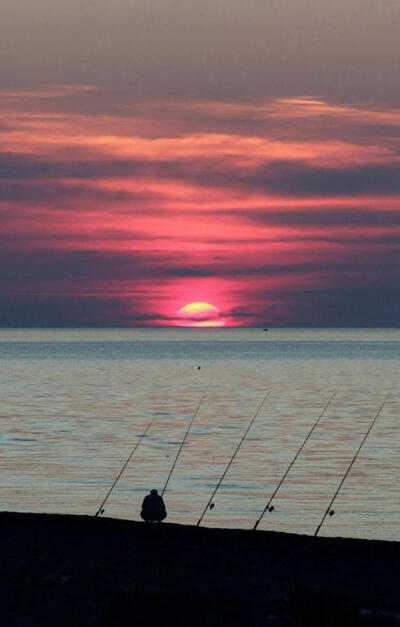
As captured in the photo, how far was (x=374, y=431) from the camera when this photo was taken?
44469 millimetres

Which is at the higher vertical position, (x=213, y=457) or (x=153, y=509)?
(x=213, y=457)

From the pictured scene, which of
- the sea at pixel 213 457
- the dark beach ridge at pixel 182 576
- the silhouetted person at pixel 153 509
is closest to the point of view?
the dark beach ridge at pixel 182 576

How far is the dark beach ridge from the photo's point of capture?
10.4 metres

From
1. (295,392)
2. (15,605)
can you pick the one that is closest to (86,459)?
(15,605)

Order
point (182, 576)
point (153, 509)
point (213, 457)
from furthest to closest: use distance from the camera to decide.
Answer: point (213, 457) → point (153, 509) → point (182, 576)

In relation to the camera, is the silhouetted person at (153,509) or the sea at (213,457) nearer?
the silhouetted person at (153,509)

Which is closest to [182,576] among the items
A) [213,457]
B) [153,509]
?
[153,509]

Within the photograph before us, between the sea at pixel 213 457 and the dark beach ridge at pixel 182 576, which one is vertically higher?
the sea at pixel 213 457

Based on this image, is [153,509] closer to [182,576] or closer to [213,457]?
[182,576]

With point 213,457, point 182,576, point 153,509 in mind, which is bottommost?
point 182,576

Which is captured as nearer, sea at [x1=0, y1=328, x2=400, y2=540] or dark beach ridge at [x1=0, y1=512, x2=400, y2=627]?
dark beach ridge at [x1=0, y1=512, x2=400, y2=627]

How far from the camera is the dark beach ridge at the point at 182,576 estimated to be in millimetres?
10438

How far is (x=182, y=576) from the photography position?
44.5 feet

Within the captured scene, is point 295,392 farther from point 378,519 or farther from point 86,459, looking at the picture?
point 378,519
